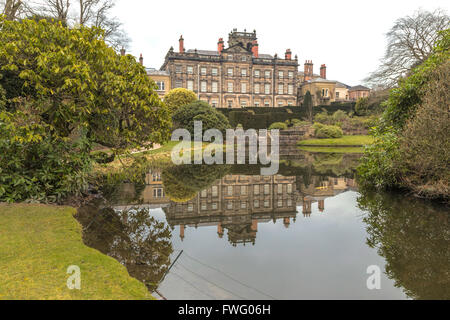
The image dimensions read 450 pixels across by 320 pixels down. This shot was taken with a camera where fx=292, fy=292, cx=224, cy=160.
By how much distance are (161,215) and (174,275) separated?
309cm

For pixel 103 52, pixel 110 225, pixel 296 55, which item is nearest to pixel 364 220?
pixel 110 225

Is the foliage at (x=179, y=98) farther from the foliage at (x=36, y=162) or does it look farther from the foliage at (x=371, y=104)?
the foliage at (x=36, y=162)

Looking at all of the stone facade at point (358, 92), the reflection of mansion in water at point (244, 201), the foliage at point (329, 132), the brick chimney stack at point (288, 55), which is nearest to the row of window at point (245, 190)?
the reflection of mansion in water at point (244, 201)

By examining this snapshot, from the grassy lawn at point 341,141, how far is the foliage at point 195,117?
10076 millimetres

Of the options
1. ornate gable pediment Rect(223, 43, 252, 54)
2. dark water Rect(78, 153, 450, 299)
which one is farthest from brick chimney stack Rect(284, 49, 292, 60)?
dark water Rect(78, 153, 450, 299)

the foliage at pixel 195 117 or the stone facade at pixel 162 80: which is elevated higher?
the stone facade at pixel 162 80

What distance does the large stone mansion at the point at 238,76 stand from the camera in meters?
47.9

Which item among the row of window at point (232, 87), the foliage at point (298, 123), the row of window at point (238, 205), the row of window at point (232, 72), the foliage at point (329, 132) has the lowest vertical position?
the row of window at point (238, 205)

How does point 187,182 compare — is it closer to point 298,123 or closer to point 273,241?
point 273,241

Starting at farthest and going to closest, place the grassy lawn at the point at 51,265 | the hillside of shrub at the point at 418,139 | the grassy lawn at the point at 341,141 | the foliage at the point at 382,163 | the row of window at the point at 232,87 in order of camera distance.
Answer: the row of window at the point at 232,87 < the grassy lawn at the point at 341,141 < the foliage at the point at 382,163 < the hillside of shrub at the point at 418,139 < the grassy lawn at the point at 51,265

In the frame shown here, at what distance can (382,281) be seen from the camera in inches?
147

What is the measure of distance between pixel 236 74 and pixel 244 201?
1791 inches

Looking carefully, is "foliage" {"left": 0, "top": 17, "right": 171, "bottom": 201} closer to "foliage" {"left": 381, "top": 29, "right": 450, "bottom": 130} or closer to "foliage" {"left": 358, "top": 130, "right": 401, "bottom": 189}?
"foliage" {"left": 358, "top": 130, "right": 401, "bottom": 189}
